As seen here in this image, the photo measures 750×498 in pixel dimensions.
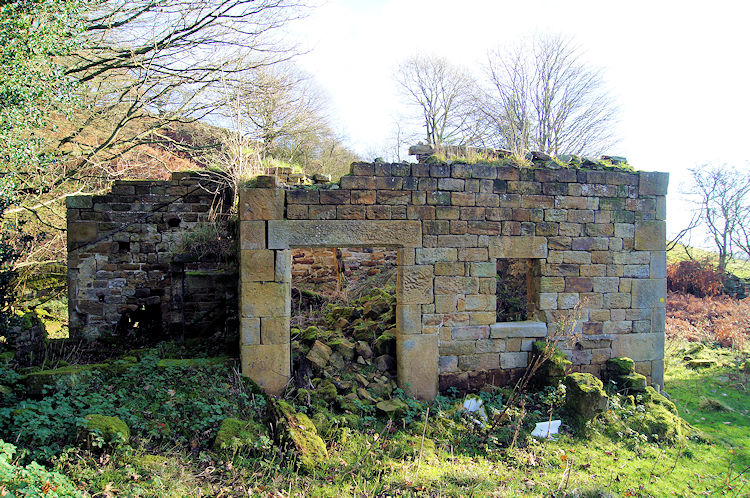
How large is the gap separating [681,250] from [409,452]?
18165 millimetres

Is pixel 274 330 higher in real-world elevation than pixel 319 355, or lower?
higher

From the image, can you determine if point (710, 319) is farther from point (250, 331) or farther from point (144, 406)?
point (144, 406)

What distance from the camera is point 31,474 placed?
3.01 meters

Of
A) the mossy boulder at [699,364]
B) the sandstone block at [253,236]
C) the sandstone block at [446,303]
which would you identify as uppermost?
the sandstone block at [253,236]

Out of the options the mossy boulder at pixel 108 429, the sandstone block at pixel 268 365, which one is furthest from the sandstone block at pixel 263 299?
the mossy boulder at pixel 108 429

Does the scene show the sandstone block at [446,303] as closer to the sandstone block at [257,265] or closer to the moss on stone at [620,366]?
the sandstone block at [257,265]

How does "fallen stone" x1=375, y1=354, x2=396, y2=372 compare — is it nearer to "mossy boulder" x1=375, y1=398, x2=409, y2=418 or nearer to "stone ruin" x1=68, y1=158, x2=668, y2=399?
"stone ruin" x1=68, y1=158, x2=668, y2=399

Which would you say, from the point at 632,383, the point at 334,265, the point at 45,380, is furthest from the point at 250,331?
the point at 632,383

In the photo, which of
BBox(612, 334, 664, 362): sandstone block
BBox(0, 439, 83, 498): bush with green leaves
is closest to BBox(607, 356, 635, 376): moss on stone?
BBox(612, 334, 664, 362): sandstone block

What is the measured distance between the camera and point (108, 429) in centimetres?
382

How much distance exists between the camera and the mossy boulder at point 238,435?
13.4 feet

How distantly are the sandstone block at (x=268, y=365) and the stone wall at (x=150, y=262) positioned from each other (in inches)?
76.3

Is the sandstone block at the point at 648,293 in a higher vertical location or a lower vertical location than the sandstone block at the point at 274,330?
higher

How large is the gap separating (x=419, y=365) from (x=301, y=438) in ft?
7.06
